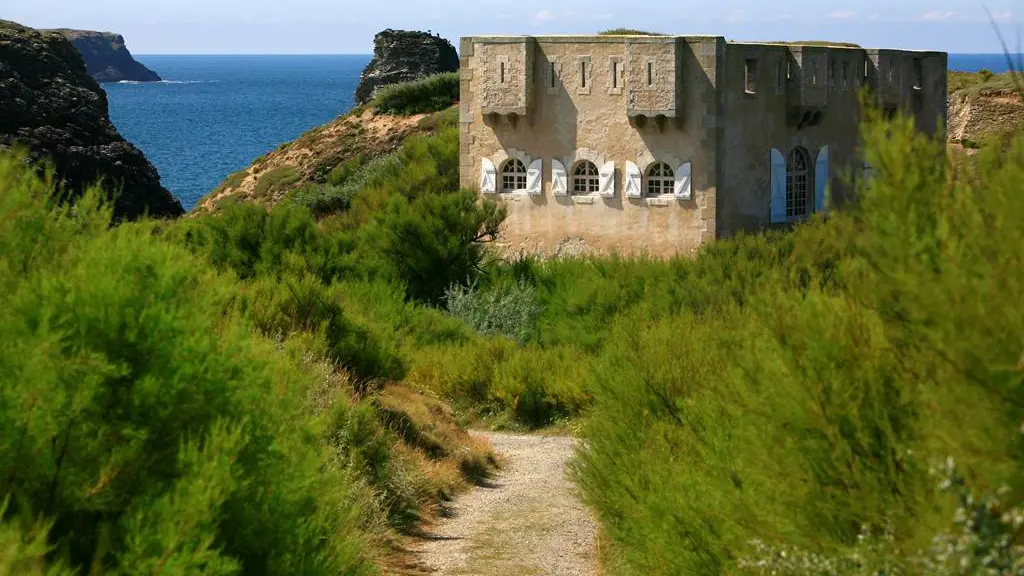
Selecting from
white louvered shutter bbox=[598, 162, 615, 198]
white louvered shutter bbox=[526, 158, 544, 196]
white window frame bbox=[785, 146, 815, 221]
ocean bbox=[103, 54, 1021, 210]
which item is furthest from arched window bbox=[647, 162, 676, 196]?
ocean bbox=[103, 54, 1021, 210]

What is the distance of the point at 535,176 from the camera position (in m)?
30.7

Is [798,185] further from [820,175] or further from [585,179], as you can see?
[585,179]

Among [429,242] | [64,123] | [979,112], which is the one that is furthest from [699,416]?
[979,112]

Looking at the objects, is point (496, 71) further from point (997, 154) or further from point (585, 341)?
point (997, 154)

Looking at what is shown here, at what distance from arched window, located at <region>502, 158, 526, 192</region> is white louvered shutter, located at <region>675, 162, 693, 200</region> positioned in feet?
11.1

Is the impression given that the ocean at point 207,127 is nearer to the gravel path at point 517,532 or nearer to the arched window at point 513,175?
the arched window at point 513,175

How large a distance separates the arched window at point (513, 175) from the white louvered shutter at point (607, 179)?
6.32ft

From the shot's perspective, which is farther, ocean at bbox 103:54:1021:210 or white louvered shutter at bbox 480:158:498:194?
ocean at bbox 103:54:1021:210

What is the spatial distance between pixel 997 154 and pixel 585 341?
18994 mm

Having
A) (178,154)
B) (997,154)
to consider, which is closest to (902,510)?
(997,154)

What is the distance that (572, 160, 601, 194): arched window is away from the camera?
30.3 meters

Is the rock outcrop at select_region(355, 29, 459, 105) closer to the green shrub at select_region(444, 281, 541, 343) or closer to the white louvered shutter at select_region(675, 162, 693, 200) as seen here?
the white louvered shutter at select_region(675, 162, 693, 200)

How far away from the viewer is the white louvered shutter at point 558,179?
30.3 metres

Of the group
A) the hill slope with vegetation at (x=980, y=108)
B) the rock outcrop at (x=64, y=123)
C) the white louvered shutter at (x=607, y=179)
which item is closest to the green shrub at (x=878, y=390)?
the white louvered shutter at (x=607, y=179)
